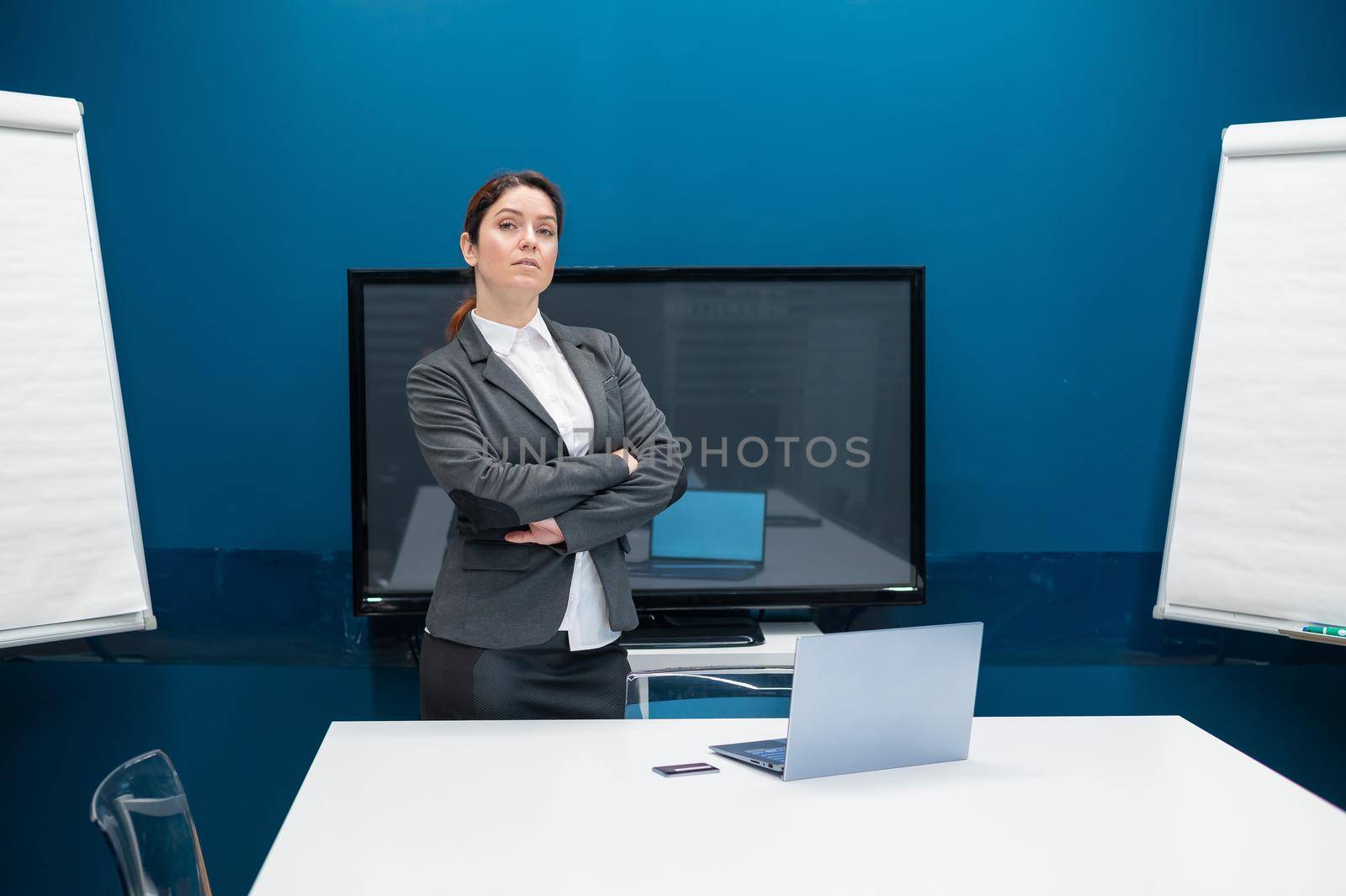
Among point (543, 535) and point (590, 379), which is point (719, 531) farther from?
point (543, 535)

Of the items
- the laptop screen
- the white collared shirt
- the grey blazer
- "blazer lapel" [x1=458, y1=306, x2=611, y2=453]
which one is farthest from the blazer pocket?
the laptop screen

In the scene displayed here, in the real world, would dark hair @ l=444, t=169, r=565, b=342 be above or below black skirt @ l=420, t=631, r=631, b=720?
above

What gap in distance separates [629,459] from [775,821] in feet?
3.50

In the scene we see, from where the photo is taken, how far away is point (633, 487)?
94.7 inches

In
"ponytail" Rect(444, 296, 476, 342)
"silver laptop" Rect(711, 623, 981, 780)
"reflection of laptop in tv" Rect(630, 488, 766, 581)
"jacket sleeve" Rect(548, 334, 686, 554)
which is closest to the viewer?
"silver laptop" Rect(711, 623, 981, 780)

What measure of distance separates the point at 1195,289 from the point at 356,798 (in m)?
2.92

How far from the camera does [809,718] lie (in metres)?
1.70

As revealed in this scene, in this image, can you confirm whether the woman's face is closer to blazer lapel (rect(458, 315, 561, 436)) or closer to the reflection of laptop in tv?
blazer lapel (rect(458, 315, 561, 436))

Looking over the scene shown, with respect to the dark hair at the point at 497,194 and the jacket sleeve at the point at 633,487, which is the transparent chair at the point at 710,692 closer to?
the jacket sleeve at the point at 633,487

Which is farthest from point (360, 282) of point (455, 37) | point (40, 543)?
point (40, 543)

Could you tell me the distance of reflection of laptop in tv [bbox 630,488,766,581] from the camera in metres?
3.23

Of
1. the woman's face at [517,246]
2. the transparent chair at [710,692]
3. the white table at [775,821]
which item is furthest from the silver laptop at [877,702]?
the woman's face at [517,246]

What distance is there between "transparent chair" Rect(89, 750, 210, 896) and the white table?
15cm

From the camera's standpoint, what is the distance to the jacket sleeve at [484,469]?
2268 mm
